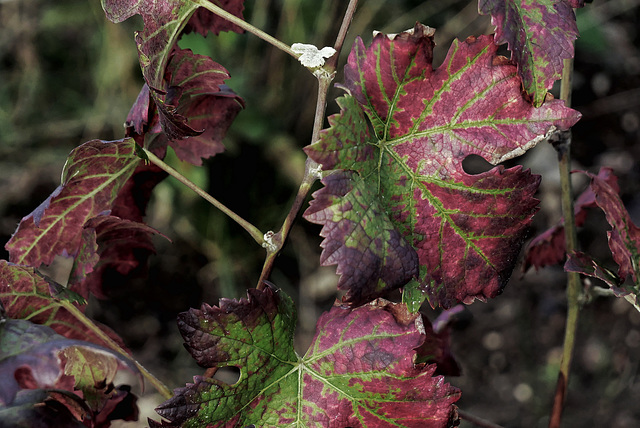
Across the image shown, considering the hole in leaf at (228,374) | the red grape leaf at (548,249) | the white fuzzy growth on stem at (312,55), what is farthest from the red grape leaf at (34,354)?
the hole in leaf at (228,374)

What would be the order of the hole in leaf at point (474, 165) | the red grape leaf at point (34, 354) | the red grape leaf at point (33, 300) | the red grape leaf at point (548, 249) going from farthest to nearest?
the hole in leaf at point (474, 165) → the red grape leaf at point (548, 249) → the red grape leaf at point (33, 300) → the red grape leaf at point (34, 354)

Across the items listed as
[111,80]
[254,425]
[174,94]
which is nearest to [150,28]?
[174,94]

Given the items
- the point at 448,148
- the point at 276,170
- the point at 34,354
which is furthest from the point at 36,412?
the point at 276,170

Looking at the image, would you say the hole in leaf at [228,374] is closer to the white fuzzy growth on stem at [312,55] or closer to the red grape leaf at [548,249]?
the red grape leaf at [548,249]

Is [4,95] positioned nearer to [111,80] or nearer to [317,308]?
[111,80]

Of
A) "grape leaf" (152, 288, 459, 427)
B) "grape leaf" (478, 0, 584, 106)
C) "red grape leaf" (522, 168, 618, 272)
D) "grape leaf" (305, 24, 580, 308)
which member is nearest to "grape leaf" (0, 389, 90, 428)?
"grape leaf" (152, 288, 459, 427)

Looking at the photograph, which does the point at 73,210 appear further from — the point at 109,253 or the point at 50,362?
the point at 50,362
